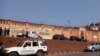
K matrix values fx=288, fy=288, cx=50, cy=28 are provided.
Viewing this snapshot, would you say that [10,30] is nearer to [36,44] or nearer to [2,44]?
[2,44]

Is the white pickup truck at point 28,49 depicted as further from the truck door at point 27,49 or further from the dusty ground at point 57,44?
the dusty ground at point 57,44

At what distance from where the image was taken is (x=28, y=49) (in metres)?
31.9

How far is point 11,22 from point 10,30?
1.83 meters

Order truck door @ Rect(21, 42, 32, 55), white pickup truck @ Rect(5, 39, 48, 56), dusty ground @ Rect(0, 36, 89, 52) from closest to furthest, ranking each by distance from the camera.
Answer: white pickup truck @ Rect(5, 39, 48, 56)
truck door @ Rect(21, 42, 32, 55)
dusty ground @ Rect(0, 36, 89, 52)

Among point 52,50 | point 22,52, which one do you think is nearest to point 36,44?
point 22,52

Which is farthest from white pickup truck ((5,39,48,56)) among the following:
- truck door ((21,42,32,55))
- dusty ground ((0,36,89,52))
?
dusty ground ((0,36,89,52))

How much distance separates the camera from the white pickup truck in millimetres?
30259

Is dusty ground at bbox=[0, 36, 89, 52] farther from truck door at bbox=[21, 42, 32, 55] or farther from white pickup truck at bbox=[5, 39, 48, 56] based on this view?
truck door at bbox=[21, 42, 32, 55]

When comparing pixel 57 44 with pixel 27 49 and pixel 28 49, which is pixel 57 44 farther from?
pixel 27 49

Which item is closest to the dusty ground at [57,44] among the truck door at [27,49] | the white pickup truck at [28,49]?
the white pickup truck at [28,49]

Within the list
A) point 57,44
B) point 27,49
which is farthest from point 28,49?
point 57,44

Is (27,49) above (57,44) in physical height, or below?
above

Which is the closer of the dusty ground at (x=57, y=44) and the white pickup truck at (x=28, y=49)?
the white pickup truck at (x=28, y=49)

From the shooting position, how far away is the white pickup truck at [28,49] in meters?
30.3
